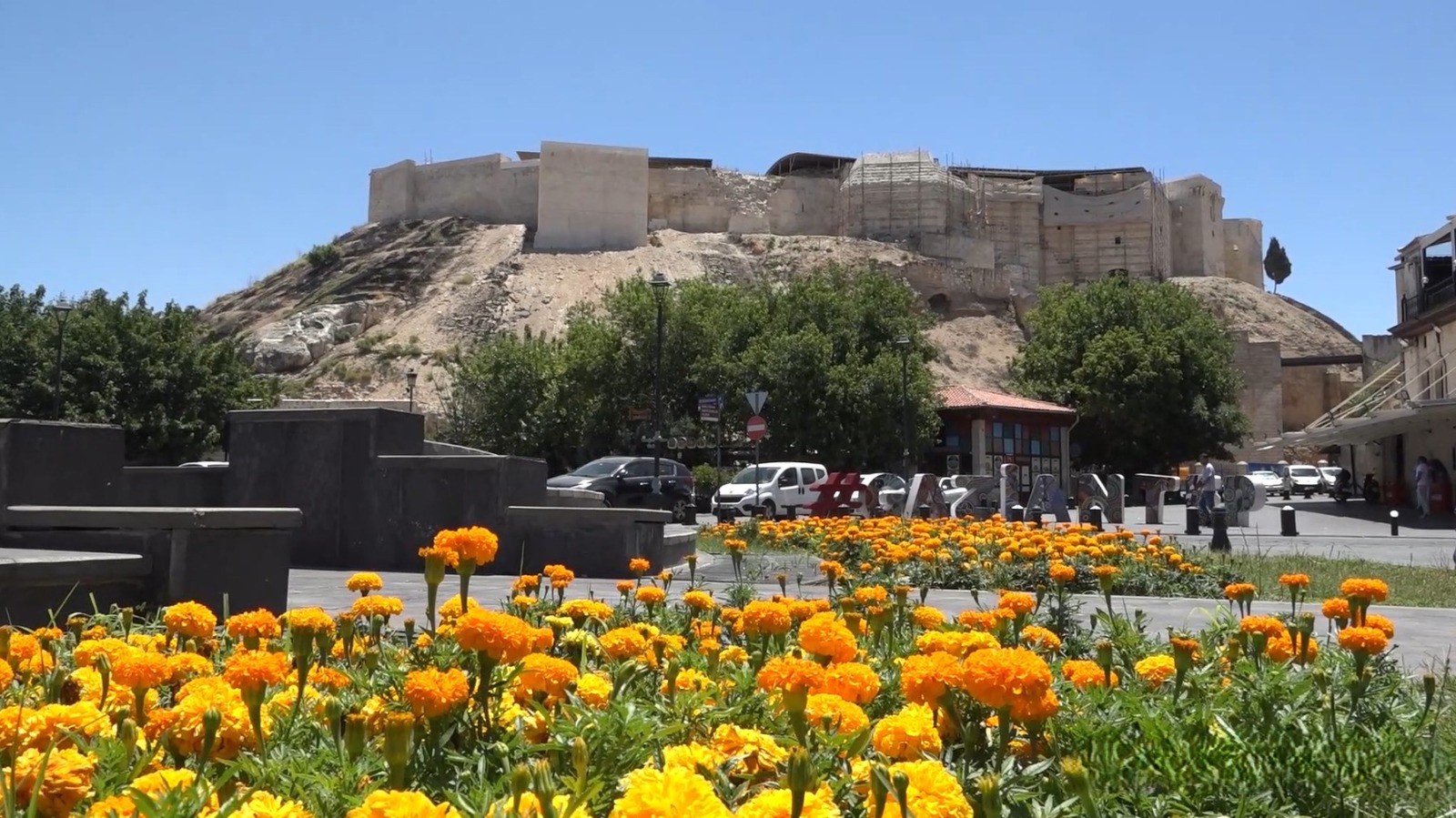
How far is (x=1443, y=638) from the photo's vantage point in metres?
6.97

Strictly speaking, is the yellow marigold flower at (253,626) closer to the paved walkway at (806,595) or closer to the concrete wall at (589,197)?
the paved walkway at (806,595)

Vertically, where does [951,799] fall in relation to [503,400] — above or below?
below

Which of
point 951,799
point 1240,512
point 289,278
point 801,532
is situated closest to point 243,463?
point 801,532

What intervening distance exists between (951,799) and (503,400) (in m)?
43.3

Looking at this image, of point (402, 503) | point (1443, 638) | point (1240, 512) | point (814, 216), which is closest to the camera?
point (1443, 638)

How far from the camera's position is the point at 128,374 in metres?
38.0

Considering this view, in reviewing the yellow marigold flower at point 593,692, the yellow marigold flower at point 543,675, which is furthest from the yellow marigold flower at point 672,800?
the yellow marigold flower at point 593,692

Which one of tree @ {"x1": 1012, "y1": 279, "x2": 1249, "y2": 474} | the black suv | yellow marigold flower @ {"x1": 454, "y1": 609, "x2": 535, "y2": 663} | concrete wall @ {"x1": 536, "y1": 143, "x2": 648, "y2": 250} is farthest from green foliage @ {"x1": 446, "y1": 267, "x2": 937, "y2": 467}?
yellow marigold flower @ {"x1": 454, "y1": 609, "x2": 535, "y2": 663}

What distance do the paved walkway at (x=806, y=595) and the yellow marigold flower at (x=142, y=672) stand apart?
13.0ft

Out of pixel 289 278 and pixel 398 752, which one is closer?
pixel 398 752

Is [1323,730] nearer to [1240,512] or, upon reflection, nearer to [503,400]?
[1240,512]

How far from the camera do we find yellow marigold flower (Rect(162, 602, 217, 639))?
307 centimetres

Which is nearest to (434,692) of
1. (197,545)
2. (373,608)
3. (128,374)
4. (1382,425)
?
(373,608)

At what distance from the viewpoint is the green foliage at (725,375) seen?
38969 mm
